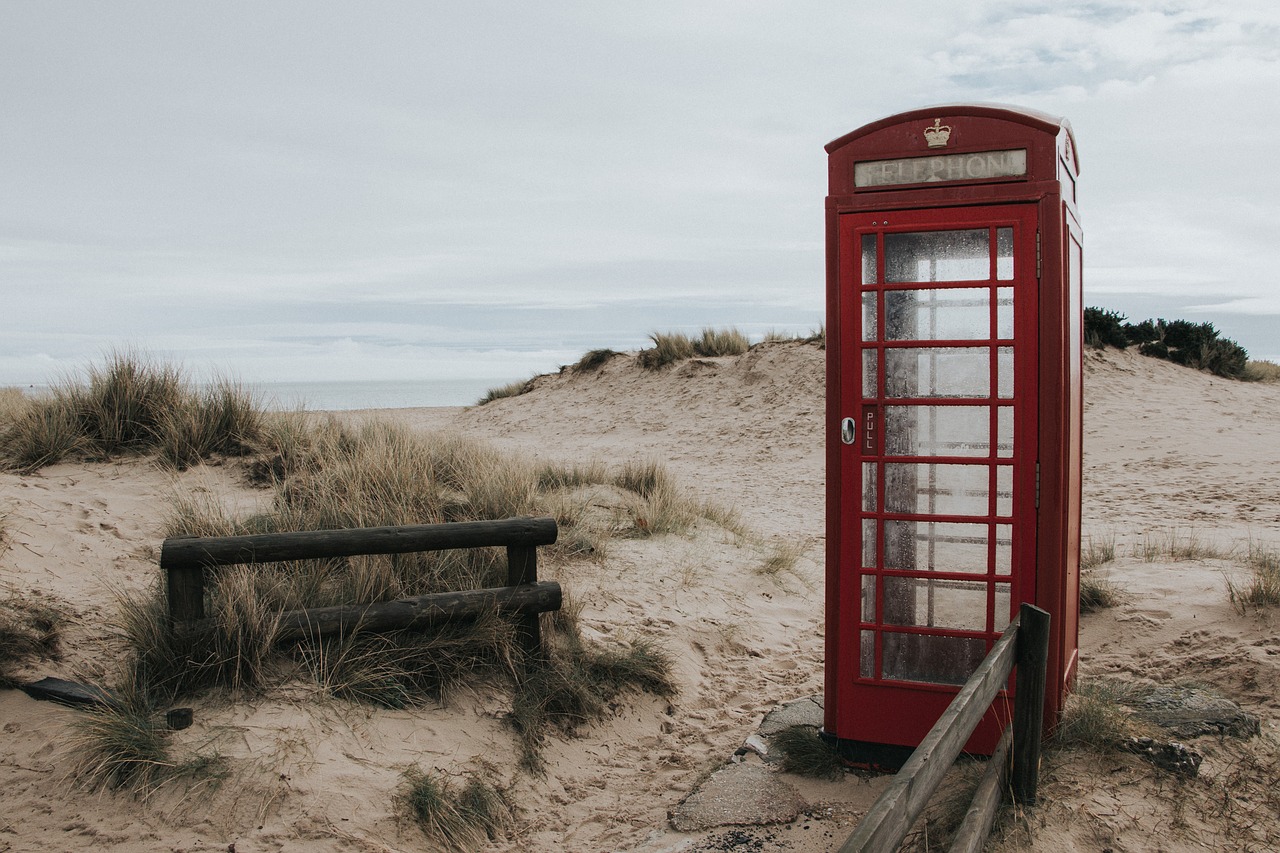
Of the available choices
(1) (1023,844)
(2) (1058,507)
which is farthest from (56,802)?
(2) (1058,507)

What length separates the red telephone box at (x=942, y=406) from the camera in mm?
3902

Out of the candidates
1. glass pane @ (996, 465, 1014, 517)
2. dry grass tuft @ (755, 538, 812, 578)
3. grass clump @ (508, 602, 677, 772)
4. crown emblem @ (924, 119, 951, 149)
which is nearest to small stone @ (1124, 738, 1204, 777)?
glass pane @ (996, 465, 1014, 517)

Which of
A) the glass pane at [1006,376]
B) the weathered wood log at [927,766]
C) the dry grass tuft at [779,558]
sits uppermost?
the glass pane at [1006,376]

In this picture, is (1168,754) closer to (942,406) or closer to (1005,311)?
(942,406)

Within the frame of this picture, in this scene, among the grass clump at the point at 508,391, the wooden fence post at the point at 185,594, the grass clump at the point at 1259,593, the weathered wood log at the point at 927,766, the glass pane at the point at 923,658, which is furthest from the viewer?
the grass clump at the point at 508,391

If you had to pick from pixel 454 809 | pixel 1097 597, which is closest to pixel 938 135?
pixel 454 809

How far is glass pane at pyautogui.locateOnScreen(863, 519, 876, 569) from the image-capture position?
13.9 feet

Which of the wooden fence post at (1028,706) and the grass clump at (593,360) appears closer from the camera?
the wooden fence post at (1028,706)

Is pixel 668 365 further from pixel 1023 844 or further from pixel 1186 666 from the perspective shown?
pixel 1023 844

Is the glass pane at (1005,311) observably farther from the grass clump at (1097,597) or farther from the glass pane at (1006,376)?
the grass clump at (1097,597)

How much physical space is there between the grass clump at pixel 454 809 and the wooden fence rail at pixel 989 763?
192 cm

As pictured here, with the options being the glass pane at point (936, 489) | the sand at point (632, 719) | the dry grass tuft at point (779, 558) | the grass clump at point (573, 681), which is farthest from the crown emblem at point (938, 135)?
the dry grass tuft at point (779, 558)

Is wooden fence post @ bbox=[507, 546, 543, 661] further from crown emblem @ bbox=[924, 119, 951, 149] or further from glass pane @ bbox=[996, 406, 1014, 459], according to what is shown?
crown emblem @ bbox=[924, 119, 951, 149]

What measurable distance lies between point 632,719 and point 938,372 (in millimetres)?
2654
